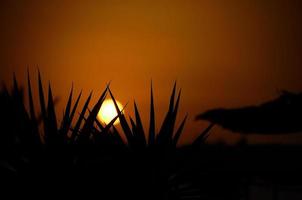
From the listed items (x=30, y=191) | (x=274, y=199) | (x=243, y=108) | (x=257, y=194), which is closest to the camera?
(x=30, y=191)

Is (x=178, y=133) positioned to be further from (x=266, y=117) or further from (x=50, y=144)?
(x=266, y=117)

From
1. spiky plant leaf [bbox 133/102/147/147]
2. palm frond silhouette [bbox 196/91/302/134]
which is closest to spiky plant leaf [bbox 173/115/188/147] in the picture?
spiky plant leaf [bbox 133/102/147/147]

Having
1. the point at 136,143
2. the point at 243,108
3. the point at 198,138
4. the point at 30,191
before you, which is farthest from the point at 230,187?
the point at 30,191

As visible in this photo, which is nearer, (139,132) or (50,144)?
(50,144)

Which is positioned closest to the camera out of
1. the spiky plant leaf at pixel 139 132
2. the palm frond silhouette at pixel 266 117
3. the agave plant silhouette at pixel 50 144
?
the agave plant silhouette at pixel 50 144

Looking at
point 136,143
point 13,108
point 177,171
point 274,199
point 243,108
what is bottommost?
point 274,199

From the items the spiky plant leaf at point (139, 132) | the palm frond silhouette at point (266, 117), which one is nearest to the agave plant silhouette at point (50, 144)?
the spiky plant leaf at point (139, 132)

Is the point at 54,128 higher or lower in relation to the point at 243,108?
lower

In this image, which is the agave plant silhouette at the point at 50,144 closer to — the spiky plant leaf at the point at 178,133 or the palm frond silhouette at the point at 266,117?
the spiky plant leaf at the point at 178,133

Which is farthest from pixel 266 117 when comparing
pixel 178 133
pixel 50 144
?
pixel 50 144

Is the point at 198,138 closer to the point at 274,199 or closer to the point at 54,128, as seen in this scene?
the point at 54,128

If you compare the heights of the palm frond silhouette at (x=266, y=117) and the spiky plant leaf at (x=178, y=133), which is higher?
the palm frond silhouette at (x=266, y=117)
